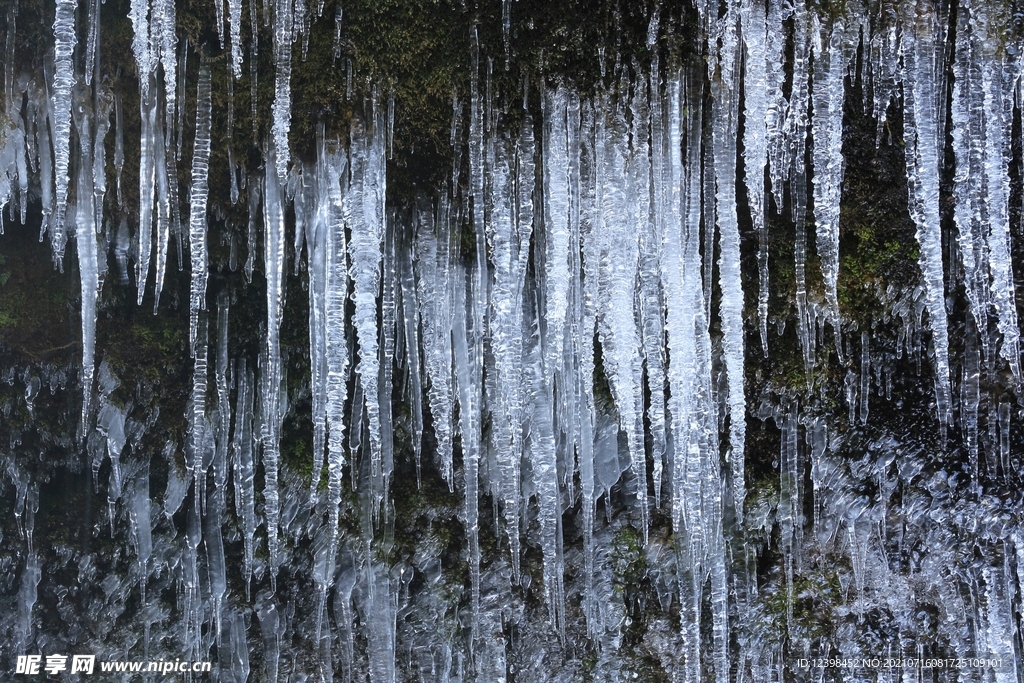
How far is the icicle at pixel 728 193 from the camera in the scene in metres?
2.75

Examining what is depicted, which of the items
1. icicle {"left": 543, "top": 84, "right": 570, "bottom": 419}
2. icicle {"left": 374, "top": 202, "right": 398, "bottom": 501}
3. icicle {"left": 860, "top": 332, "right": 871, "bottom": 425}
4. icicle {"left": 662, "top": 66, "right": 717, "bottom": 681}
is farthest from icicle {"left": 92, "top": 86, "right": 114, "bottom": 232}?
icicle {"left": 860, "top": 332, "right": 871, "bottom": 425}

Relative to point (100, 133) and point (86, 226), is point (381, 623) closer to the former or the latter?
point (86, 226)

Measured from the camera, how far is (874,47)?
2.76 m

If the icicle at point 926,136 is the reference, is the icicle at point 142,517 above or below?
below

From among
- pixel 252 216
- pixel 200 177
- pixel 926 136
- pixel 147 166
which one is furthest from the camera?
pixel 252 216

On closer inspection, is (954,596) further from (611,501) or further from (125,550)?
(125,550)

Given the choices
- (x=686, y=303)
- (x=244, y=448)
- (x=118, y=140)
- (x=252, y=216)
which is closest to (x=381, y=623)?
(x=244, y=448)

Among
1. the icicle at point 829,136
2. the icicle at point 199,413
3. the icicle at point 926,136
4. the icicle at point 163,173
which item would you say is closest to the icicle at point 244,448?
the icicle at point 199,413

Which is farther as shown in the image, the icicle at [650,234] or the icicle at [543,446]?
the icicle at [543,446]

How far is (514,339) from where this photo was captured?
3.02 m

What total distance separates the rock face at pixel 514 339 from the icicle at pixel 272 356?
21mm

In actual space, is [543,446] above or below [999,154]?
below

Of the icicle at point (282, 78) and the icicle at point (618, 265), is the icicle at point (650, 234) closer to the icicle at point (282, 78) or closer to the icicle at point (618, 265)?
the icicle at point (618, 265)

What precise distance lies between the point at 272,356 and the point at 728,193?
1.79 m
